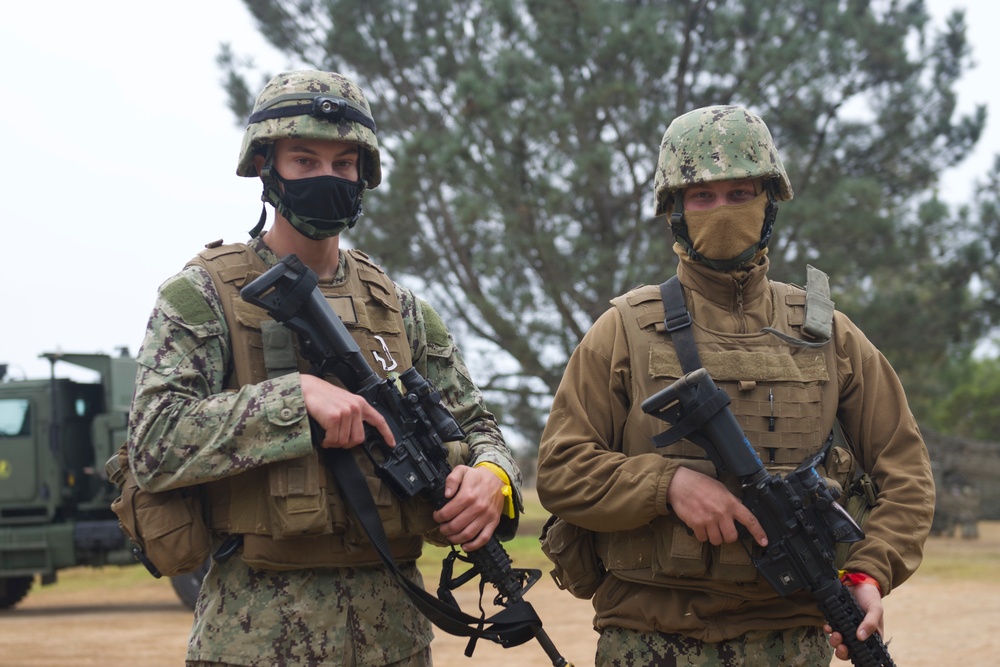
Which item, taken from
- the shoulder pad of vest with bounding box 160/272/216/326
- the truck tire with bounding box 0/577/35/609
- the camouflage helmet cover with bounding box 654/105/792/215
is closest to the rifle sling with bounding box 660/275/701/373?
the camouflage helmet cover with bounding box 654/105/792/215

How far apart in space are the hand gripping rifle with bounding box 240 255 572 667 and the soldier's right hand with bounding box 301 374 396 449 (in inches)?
2.8

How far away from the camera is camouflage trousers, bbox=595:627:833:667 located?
9.68 feet

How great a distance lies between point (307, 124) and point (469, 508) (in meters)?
1.13

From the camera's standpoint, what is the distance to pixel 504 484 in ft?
10.1

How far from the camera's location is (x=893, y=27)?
1359 centimetres

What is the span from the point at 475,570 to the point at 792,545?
0.85m

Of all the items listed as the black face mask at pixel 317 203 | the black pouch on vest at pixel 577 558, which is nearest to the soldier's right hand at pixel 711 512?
the black pouch on vest at pixel 577 558

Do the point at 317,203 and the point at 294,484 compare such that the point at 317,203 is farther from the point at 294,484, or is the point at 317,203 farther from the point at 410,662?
the point at 410,662

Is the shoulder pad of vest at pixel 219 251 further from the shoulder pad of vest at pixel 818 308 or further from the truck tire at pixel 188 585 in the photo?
the truck tire at pixel 188 585

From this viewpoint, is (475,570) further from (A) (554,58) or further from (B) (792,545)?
(A) (554,58)

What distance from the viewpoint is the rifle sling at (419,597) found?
288 cm

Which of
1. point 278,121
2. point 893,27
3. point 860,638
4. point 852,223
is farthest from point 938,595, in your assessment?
Answer: point 278,121

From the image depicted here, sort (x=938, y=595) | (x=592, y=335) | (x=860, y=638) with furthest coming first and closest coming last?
(x=938, y=595) → (x=592, y=335) → (x=860, y=638)

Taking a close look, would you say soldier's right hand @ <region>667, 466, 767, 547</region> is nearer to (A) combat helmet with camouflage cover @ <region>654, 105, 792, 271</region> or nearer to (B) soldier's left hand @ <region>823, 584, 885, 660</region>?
(B) soldier's left hand @ <region>823, 584, 885, 660</region>
